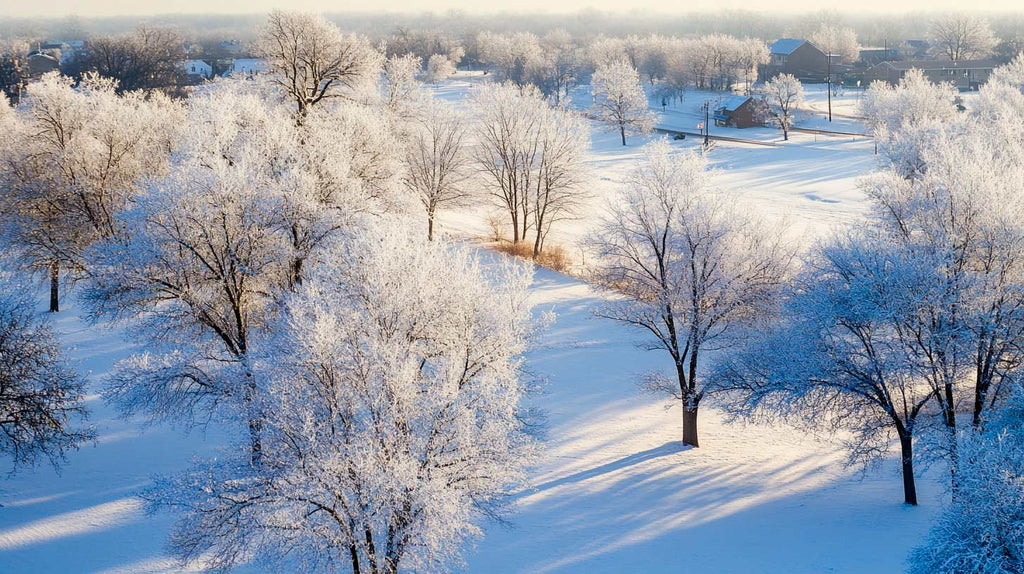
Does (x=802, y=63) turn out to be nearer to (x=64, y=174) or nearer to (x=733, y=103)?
(x=733, y=103)

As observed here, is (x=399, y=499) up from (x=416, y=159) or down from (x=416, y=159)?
down

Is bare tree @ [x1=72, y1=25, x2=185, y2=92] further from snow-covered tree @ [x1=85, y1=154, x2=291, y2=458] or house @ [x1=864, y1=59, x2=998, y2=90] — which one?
house @ [x1=864, y1=59, x2=998, y2=90]

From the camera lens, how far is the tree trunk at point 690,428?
20828mm

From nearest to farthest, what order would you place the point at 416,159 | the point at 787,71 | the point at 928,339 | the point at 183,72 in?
1. the point at 928,339
2. the point at 416,159
3. the point at 183,72
4. the point at 787,71

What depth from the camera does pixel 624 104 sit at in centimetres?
7912

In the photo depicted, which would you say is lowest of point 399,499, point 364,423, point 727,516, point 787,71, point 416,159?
point 727,516

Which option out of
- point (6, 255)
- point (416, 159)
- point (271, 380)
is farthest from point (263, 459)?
point (416, 159)

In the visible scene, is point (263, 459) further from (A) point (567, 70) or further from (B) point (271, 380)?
(A) point (567, 70)

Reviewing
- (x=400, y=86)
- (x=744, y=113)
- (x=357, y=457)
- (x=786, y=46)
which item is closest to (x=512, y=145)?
(x=400, y=86)

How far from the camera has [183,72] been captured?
87.5 m

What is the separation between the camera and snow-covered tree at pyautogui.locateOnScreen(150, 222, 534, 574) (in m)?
11.7

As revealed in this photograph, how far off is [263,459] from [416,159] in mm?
28734

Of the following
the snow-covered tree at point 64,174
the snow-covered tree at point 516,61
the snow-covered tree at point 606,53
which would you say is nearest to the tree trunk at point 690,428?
the snow-covered tree at point 64,174

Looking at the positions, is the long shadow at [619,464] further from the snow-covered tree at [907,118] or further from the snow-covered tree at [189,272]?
the snow-covered tree at [907,118]
